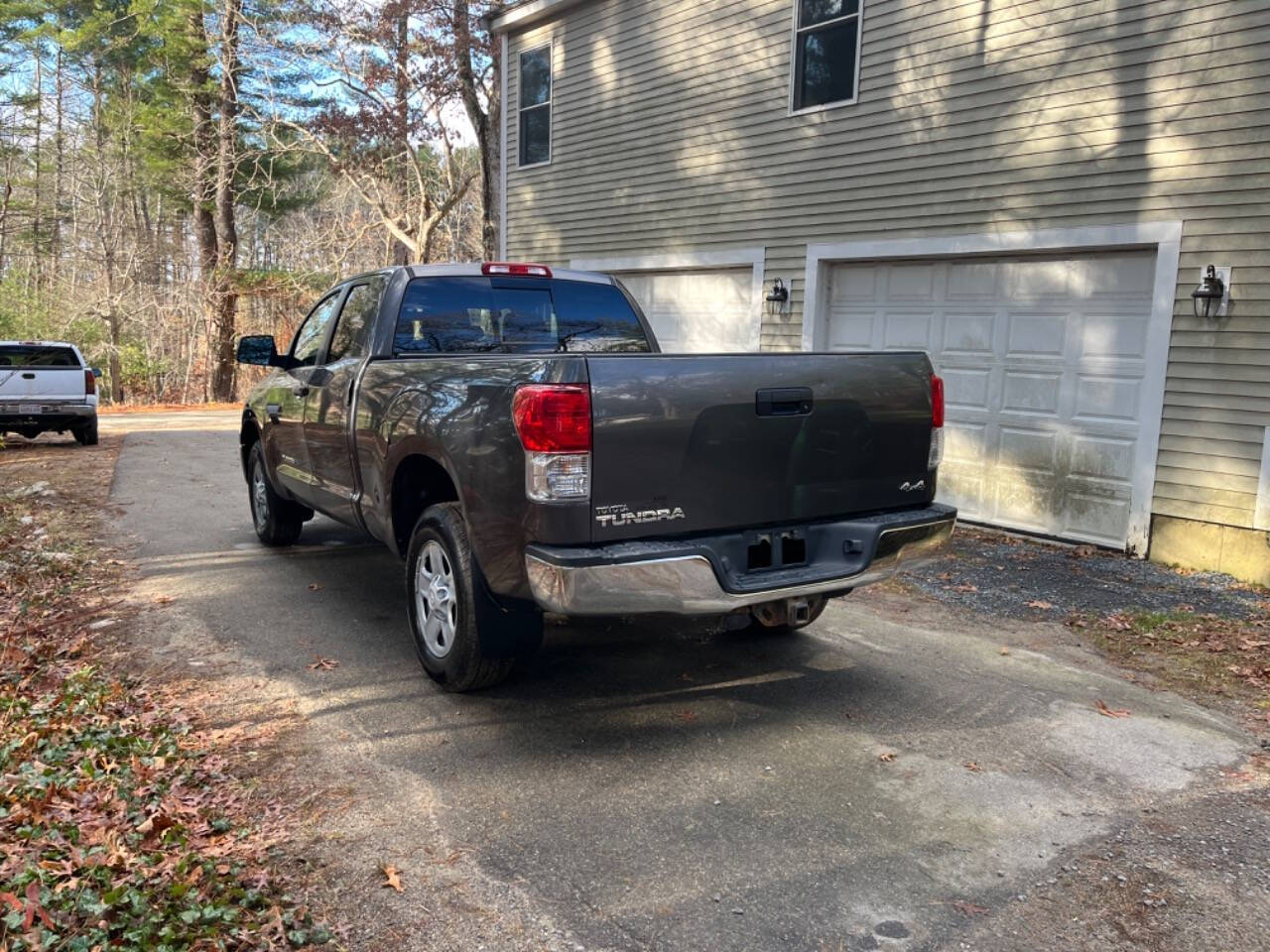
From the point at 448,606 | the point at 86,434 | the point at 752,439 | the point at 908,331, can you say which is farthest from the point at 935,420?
the point at 86,434

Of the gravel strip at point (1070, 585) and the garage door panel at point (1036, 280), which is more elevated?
the garage door panel at point (1036, 280)

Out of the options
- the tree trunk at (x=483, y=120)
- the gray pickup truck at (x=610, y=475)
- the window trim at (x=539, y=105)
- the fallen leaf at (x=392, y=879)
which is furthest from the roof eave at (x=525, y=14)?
the fallen leaf at (x=392, y=879)

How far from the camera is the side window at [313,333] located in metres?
6.11

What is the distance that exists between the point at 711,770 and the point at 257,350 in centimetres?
429

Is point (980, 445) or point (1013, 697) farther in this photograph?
point (980, 445)

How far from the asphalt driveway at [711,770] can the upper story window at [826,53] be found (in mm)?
A: 6038

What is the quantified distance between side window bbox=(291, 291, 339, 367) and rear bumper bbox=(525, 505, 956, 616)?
10.8 feet

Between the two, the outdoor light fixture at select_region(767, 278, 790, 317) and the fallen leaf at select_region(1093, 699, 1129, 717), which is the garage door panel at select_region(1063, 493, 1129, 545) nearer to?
the outdoor light fixture at select_region(767, 278, 790, 317)

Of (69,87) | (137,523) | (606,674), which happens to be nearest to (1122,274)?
(606,674)

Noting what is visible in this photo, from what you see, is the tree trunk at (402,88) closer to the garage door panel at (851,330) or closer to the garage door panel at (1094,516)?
the garage door panel at (851,330)

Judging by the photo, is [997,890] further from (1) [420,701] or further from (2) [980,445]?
(2) [980,445]

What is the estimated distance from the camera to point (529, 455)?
3445 millimetres

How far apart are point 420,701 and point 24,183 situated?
86.4ft

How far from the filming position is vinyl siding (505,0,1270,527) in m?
6.98
